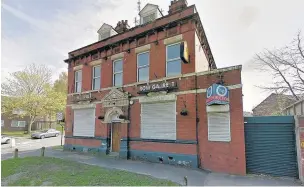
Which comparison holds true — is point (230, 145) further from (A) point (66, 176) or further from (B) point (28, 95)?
(B) point (28, 95)

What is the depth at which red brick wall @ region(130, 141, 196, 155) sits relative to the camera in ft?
35.8

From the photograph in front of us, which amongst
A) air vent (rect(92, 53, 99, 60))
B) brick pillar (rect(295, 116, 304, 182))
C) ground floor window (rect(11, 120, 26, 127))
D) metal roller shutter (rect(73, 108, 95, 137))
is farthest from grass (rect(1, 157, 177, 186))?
ground floor window (rect(11, 120, 26, 127))

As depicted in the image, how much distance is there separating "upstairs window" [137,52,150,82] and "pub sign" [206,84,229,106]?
4710mm

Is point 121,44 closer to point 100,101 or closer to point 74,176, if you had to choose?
point 100,101

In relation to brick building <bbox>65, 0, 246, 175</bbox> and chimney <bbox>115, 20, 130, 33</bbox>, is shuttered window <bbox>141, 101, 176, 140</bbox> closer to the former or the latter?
brick building <bbox>65, 0, 246, 175</bbox>

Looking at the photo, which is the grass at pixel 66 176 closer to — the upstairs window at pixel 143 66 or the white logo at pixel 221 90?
the white logo at pixel 221 90

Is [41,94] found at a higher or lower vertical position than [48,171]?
higher

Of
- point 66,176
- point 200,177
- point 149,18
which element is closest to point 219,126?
point 200,177

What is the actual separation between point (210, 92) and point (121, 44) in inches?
314

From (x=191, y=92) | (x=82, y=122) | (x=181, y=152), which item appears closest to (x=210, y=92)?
(x=191, y=92)

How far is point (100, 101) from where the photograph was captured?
50.2 feet

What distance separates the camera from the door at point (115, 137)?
14.2 metres

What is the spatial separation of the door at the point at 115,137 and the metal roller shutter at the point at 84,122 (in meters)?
2.11

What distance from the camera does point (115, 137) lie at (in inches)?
567
